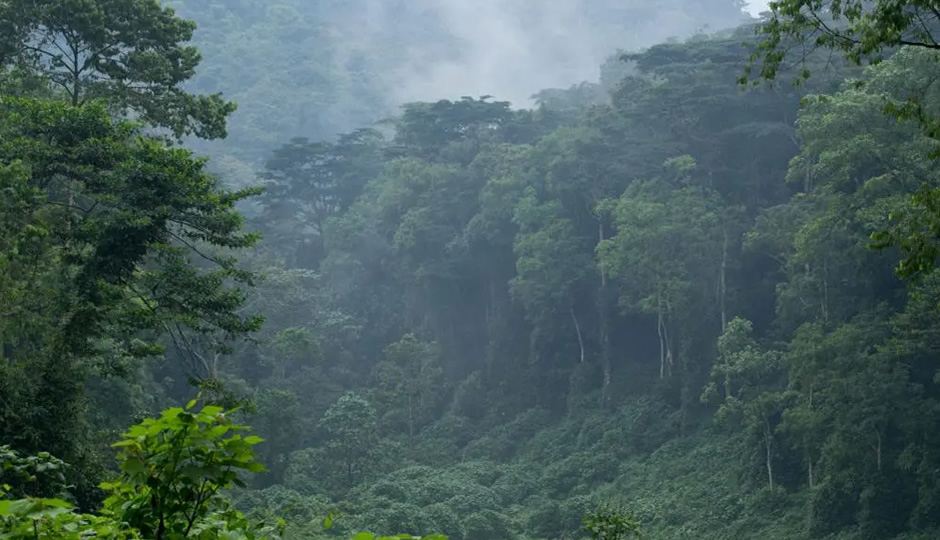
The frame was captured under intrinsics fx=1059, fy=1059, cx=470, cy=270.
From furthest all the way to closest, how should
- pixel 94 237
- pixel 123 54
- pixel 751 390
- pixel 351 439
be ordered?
pixel 351 439 → pixel 751 390 → pixel 123 54 → pixel 94 237

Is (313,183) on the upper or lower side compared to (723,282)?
upper

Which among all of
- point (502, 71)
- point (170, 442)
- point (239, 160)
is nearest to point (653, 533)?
point (170, 442)

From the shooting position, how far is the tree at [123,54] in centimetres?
1419

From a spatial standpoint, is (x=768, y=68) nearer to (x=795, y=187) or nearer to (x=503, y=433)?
(x=795, y=187)

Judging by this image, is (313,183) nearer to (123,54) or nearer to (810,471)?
(810,471)

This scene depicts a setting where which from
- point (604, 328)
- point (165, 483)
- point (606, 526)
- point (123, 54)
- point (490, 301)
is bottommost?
point (606, 526)

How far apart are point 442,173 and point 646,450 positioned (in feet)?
42.6

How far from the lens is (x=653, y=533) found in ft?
70.5

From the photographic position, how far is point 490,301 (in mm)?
36250

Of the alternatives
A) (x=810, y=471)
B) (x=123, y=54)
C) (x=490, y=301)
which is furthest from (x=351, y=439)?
(x=123, y=54)

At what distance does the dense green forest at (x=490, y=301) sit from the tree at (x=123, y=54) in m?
0.05

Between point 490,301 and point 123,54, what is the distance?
73.3 feet

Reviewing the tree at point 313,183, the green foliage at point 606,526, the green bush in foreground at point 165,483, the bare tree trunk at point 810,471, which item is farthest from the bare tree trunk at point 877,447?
the tree at point 313,183

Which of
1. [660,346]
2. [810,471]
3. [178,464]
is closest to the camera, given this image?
[178,464]
